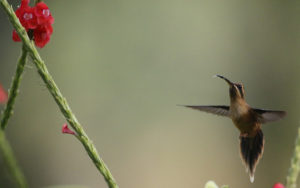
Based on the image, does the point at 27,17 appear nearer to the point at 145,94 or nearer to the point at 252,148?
the point at 252,148

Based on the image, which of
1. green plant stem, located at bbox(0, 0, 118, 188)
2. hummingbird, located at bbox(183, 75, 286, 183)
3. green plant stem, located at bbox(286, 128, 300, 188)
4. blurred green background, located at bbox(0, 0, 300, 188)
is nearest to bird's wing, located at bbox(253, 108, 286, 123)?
hummingbird, located at bbox(183, 75, 286, 183)

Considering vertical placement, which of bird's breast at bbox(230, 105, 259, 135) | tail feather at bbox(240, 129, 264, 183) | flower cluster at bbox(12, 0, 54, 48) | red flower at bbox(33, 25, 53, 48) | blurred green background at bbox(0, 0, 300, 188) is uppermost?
flower cluster at bbox(12, 0, 54, 48)

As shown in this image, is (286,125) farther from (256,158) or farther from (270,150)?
(256,158)

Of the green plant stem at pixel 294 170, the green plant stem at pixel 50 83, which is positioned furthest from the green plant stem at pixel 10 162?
the green plant stem at pixel 294 170

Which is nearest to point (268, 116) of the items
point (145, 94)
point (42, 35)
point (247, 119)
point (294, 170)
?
point (247, 119)

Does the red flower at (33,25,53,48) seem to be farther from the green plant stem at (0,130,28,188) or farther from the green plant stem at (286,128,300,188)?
the green plant stem at (286,128,300,188)

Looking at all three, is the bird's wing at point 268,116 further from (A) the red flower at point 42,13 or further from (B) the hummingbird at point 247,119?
(A) the red flower at point 42,13
